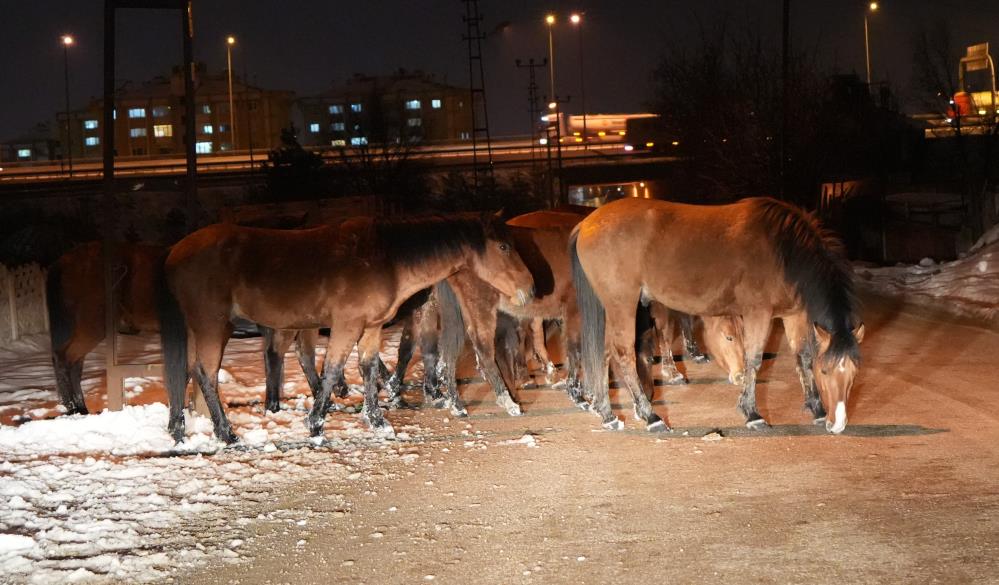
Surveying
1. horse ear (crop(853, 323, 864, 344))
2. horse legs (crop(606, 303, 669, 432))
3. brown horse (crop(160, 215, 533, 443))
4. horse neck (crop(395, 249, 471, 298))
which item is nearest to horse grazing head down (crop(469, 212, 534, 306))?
horse neck (crop(395, 249, 471, 298))

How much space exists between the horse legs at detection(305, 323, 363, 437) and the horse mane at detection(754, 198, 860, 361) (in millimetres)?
4109

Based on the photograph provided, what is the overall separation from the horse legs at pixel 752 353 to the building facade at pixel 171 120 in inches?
3027

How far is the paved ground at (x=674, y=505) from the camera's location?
557 cm

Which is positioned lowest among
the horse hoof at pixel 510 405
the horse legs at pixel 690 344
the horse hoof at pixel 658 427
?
the horse hoof at pixel 658 427

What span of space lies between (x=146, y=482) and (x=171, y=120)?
86.6m

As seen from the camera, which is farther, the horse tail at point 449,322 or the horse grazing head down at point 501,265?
the horse tail at point 449,322

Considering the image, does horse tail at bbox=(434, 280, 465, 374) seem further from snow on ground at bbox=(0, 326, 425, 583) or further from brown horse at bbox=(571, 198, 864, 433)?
brown horse at bbox=(571, 198, 864, 433)

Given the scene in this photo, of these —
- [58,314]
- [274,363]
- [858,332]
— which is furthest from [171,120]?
[858,332]

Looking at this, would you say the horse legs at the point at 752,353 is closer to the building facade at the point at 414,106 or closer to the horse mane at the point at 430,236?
the horse mane at the point at 430,236

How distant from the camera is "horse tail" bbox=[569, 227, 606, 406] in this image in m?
9.95

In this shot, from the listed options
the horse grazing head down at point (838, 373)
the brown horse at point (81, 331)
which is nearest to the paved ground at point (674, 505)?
the horse grazing head down at point (838, 373)

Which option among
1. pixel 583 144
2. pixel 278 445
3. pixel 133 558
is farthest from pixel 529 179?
pixel 133 558

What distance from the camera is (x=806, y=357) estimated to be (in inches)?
378

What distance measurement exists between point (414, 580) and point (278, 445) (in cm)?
394
